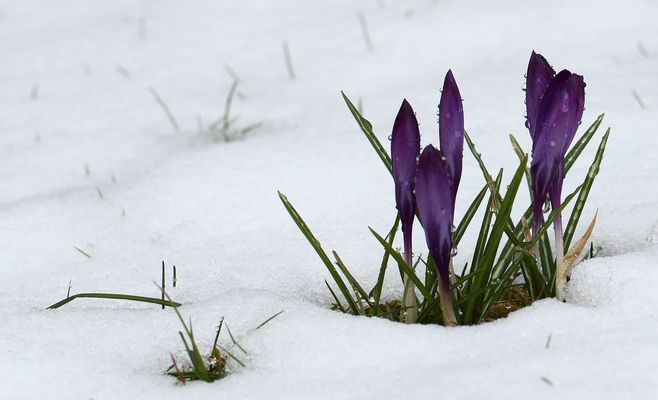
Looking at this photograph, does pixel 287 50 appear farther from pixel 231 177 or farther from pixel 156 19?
pixel 231 177

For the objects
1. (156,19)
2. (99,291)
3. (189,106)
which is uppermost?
(156,19)

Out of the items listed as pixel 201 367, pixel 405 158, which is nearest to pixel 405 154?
pixel 405 158

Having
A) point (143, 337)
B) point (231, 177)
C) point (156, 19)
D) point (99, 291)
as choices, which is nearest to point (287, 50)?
point (156, 19)

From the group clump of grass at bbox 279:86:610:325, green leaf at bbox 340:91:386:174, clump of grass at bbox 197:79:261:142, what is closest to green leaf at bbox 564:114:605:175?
clump of grass at bbox 279:86:610:325

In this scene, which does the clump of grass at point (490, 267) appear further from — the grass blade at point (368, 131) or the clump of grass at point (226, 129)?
the clump of grass at point (226, 129)

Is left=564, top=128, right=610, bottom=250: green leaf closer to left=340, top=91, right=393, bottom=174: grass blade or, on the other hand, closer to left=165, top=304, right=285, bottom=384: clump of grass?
left=340, top=91, right=393, bottom=174: grass blade

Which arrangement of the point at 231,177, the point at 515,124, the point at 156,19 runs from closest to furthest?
the point at 231,177 < the point at 515,124 < the point at 156,19

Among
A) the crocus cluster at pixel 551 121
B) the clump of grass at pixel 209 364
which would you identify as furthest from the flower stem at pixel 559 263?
the clump of grass at pixel 209 364
